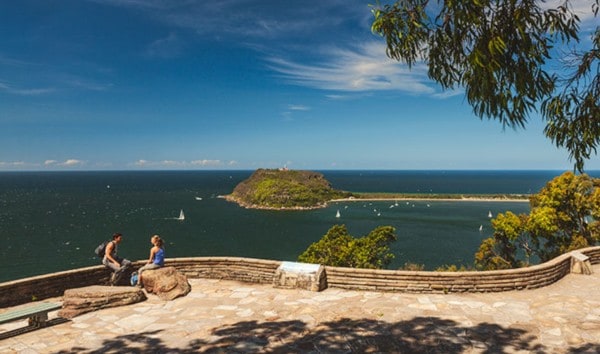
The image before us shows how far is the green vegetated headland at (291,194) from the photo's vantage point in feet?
378

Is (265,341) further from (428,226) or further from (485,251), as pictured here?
(428,226)

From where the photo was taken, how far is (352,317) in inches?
306

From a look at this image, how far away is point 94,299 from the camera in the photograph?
27.7 feet

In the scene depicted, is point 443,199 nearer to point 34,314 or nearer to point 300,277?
point 300,277

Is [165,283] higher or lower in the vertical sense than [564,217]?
higher

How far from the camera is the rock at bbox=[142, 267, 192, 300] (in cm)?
940

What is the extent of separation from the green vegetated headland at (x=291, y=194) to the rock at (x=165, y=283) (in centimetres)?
9987

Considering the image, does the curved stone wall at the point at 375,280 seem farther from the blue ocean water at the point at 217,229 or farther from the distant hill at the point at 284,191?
the distant hill at the point at 284,191

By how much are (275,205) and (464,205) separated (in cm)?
6106

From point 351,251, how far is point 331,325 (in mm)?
22510

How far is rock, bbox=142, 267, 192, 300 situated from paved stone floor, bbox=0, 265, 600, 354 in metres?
0.23

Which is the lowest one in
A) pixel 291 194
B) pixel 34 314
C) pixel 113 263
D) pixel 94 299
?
pixel 291 194

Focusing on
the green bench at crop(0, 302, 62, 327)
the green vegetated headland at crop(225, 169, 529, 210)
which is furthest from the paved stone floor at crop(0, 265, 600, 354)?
the green vegetated headland at crop(225, 169, 529, 210)

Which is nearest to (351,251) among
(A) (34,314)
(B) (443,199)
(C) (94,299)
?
(C) (94,299)
